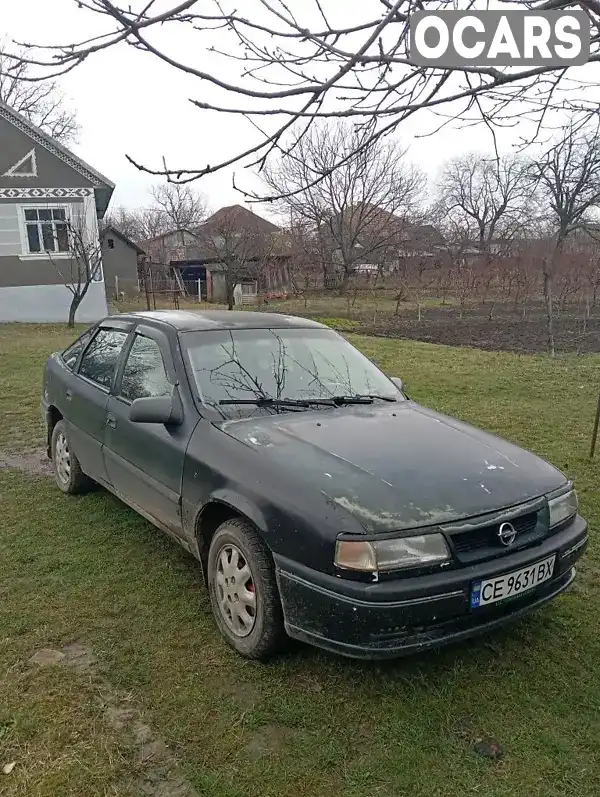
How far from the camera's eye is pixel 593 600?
3225 millimetres

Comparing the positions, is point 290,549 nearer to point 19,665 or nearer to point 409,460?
point 409,460

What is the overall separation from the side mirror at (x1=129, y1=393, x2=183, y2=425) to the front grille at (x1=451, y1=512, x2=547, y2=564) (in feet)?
5.26

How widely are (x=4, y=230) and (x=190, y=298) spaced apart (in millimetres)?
14583

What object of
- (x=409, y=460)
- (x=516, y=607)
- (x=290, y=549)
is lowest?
(x=516, y=607)

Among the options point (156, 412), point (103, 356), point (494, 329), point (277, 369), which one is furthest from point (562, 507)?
point (494, 329)

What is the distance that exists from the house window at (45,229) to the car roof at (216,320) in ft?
59.5

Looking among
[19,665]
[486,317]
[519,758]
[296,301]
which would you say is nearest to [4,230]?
[296,301]

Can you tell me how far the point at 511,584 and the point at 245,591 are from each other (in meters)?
1.16

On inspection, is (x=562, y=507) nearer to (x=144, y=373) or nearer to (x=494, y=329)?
(x=144, y=373)

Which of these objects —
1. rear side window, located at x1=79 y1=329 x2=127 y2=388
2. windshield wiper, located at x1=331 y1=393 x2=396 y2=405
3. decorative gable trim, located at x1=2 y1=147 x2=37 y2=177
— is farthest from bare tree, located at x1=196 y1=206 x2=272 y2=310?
windshield wiper, located at x1=331 y1=393 x2=396 y2=405

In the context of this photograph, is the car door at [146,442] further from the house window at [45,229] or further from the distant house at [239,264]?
the distant house at [239,264]

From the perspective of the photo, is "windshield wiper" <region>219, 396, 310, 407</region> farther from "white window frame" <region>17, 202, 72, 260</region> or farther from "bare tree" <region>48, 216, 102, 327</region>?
"white window frame" <region>17, 202, 72, 260</region>

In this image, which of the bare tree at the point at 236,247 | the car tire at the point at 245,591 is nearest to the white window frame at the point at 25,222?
the bare tree at the point at 236,247

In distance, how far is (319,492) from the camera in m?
2.40
